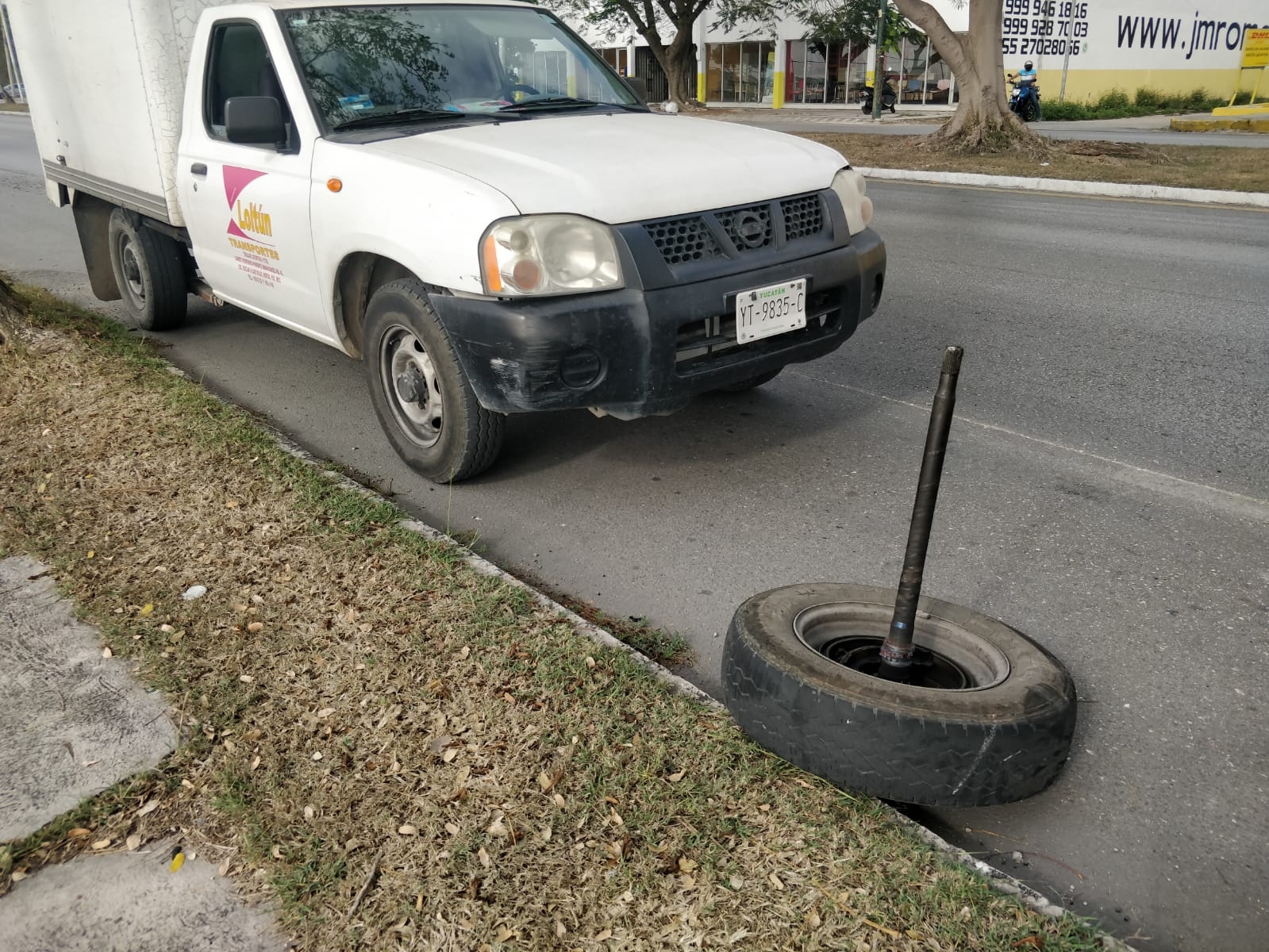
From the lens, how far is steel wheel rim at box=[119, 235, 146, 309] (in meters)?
6.89

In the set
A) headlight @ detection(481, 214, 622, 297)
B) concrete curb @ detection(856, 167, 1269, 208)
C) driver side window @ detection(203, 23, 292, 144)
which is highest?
driver side window @ detection(203, 23, 292, 144)

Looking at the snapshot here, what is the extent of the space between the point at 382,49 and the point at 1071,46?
118 feet

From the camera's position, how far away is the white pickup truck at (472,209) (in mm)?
3707

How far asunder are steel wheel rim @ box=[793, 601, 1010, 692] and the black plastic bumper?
1.22 metres

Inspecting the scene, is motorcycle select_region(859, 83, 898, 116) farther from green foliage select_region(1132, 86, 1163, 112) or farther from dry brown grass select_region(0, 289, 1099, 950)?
dry brown grass select_region(0, 289, 1099, 950)

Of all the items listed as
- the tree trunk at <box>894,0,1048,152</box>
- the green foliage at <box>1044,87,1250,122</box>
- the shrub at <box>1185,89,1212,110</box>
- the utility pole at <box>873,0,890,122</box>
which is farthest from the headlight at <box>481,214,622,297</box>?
the shrub at <box>1185,89,1212,110</box>

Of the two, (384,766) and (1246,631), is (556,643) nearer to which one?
(384,766)

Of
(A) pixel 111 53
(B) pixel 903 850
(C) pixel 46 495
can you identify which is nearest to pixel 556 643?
(B) pixel 903 850

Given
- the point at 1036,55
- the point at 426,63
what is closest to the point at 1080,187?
the point at 426,63

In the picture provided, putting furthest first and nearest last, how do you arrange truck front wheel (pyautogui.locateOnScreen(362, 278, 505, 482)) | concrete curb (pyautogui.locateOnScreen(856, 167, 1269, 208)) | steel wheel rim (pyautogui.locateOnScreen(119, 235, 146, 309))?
concrete curb (pyautogui.locateOnScreen(856, 167, 1269, 208)) < steel wheel rim (pyautogui.locateOnScreen(119, 235, 146, 309)) < truck front wheel (pyautogui.locateOnScreen(362, 278, 505, 482))

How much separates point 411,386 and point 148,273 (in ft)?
10.5

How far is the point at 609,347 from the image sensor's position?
372cm

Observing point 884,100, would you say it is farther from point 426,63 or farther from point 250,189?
point 250,189

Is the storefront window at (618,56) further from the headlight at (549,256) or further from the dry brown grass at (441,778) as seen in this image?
the dry brown grass at (441,778)
